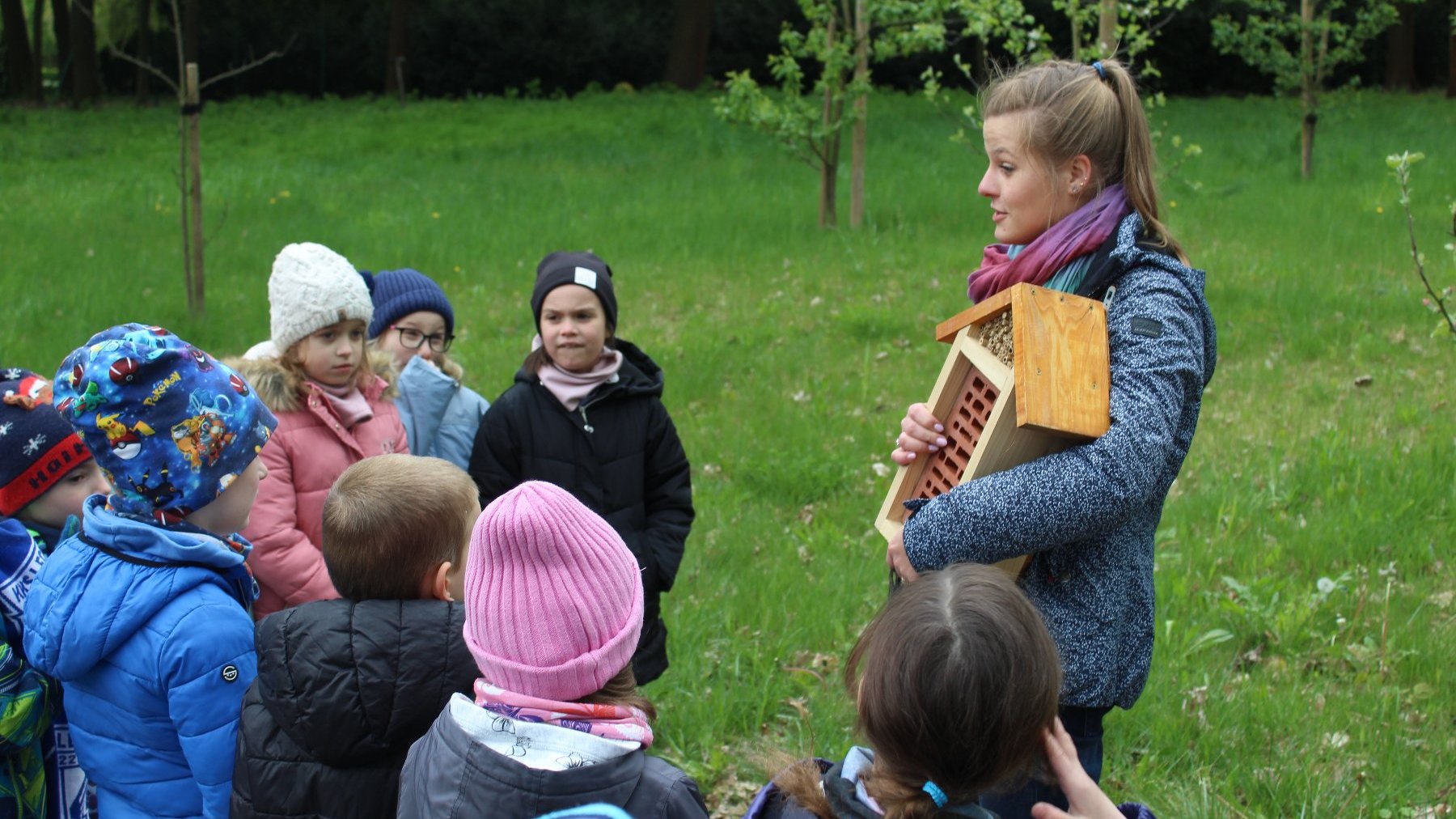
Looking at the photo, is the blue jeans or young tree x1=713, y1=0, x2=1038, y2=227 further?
young tree x1=713, y1=0, x2=1038, y2=227

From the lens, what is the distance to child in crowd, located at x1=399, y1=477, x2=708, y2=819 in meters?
1.92

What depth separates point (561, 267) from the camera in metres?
3.91

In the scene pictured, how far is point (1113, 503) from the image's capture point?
2064mm

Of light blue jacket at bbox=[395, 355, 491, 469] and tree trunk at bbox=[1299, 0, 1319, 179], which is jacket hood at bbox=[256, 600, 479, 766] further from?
tree trunk at bbox=[1299, 0, 1319, 179]

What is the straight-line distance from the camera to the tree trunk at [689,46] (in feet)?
103

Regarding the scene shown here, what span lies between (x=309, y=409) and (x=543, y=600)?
193cm

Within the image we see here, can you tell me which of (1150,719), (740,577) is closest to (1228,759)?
(1150,719)

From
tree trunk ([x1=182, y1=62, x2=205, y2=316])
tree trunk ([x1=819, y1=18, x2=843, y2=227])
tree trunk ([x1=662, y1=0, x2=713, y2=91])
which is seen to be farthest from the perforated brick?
tree trunk ([x1=662, y1=0, x2=713, y2=91])

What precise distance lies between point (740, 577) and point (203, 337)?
554cm

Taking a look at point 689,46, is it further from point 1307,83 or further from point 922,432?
point 922,432

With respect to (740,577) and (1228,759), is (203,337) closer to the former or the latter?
(740,577)

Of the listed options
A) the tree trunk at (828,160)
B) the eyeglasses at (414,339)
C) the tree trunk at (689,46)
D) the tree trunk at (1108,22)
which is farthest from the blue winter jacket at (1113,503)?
the tree trunk at (689,46)

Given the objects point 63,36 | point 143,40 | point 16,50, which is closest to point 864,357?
point 143,40

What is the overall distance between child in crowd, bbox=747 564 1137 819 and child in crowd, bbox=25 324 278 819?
1303mm
